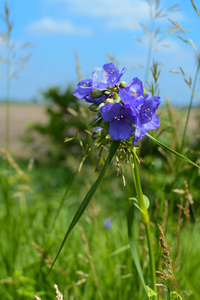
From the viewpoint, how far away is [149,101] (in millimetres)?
1041

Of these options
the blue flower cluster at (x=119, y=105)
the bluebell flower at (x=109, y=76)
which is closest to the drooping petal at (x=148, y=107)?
the blue flower cluster at (x=119, y=105)

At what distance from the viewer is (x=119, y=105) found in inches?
37.9

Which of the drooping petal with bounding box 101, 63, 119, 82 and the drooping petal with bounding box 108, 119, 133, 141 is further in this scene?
the drooping petal with bounding box 101, 63, 119, 82

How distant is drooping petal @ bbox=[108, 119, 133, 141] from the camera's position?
37.2 inches

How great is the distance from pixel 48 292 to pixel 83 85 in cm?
111

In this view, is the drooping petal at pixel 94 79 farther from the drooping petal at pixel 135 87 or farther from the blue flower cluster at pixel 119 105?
the drooping petal at pixel 135 87

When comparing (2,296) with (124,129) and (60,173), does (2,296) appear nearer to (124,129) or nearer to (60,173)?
(124,129)

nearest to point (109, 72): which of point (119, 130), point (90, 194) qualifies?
point (119, 130)

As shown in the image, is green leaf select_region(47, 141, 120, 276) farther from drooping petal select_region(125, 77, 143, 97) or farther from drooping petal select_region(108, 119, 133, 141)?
drooping petal select_region(125, 77, 143, 97)

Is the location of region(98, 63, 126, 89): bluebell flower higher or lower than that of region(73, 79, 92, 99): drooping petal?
higher

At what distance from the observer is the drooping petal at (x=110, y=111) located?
0.97 metres

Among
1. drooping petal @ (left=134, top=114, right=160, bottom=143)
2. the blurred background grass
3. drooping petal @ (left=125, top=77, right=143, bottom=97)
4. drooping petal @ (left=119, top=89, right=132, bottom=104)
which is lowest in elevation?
the blurred background grass

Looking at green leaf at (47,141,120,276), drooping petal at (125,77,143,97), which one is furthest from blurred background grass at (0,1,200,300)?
drooping petal at (125,77,143,97)

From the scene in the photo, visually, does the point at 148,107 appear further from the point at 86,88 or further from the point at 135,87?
the point at 86,88
